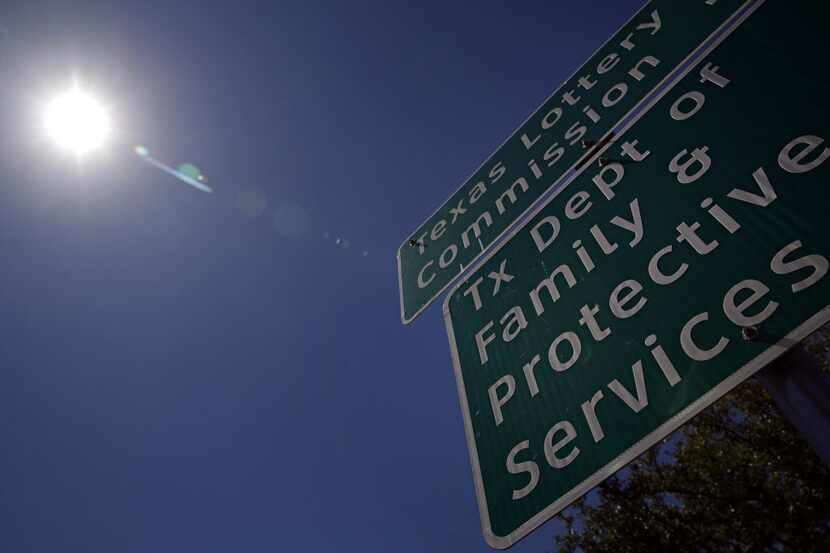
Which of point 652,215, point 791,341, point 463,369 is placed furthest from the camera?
point 463,369

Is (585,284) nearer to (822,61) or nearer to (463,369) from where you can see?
(463,369)

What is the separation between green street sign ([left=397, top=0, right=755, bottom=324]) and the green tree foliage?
7699 millimetres

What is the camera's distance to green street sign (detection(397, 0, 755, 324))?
2.16m

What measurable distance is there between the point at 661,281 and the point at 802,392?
0.46 metres

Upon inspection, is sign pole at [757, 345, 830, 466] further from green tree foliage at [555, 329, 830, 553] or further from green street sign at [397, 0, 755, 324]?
green tree foliage at [555, 329, 830, 553]

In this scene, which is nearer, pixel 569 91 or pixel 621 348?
pixel 621 348

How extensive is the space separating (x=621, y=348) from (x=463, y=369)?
74 cm

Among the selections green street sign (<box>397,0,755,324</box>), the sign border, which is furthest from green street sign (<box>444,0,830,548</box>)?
green street sign (<box>397,0,755,324</box>)

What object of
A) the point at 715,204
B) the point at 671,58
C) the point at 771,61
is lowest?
the point at 715,204

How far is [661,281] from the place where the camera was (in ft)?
4.67

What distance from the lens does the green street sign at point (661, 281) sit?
3.91 ft

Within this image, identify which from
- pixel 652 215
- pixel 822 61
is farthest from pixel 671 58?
pixel 652 215

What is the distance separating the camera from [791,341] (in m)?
1.06

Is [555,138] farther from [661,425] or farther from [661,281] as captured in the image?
[661,425]
